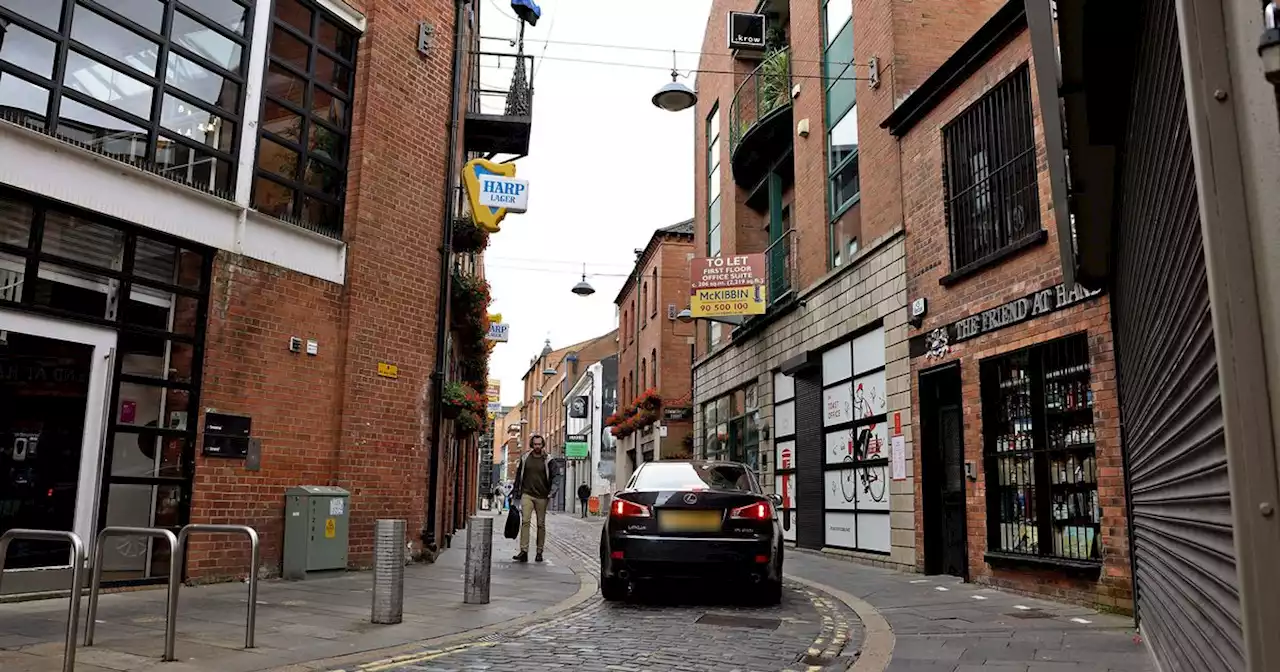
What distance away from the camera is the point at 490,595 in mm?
9469

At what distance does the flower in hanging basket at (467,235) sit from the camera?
557 inches

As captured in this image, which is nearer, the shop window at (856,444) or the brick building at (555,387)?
the shop window at (856,444)

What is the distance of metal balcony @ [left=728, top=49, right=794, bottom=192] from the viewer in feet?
62.5

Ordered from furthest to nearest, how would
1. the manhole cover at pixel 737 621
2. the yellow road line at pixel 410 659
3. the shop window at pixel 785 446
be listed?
the shop window at pixel 785 446 → the manhole cover at pixel 737 621 → the yellow road line at pixel 410 659

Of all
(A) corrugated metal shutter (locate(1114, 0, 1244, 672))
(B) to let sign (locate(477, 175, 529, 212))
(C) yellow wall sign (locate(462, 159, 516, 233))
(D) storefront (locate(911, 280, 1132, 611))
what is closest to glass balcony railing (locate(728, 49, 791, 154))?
(B) to let sign (locate(477, 175, 529, 212))

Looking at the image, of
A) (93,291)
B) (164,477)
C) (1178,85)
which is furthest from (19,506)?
(1178,85)

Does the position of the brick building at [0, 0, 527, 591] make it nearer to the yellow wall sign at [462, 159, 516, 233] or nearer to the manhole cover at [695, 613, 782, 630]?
the yellow wall sign at [462, 159, 516, 233]

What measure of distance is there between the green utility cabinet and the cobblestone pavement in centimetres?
335

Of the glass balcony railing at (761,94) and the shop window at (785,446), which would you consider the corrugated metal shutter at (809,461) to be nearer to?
the shop window at (785,446)

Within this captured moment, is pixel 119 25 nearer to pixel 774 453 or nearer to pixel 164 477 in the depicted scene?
pixel 164 477

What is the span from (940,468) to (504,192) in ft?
23.9

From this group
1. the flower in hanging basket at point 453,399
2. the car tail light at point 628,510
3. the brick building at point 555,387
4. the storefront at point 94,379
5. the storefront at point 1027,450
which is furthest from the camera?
the brick building at point 555,387

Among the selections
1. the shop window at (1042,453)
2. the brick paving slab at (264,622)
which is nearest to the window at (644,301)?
the brick paving slab at (264,622)

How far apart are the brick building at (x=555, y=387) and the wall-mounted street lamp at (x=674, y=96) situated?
2737cm
